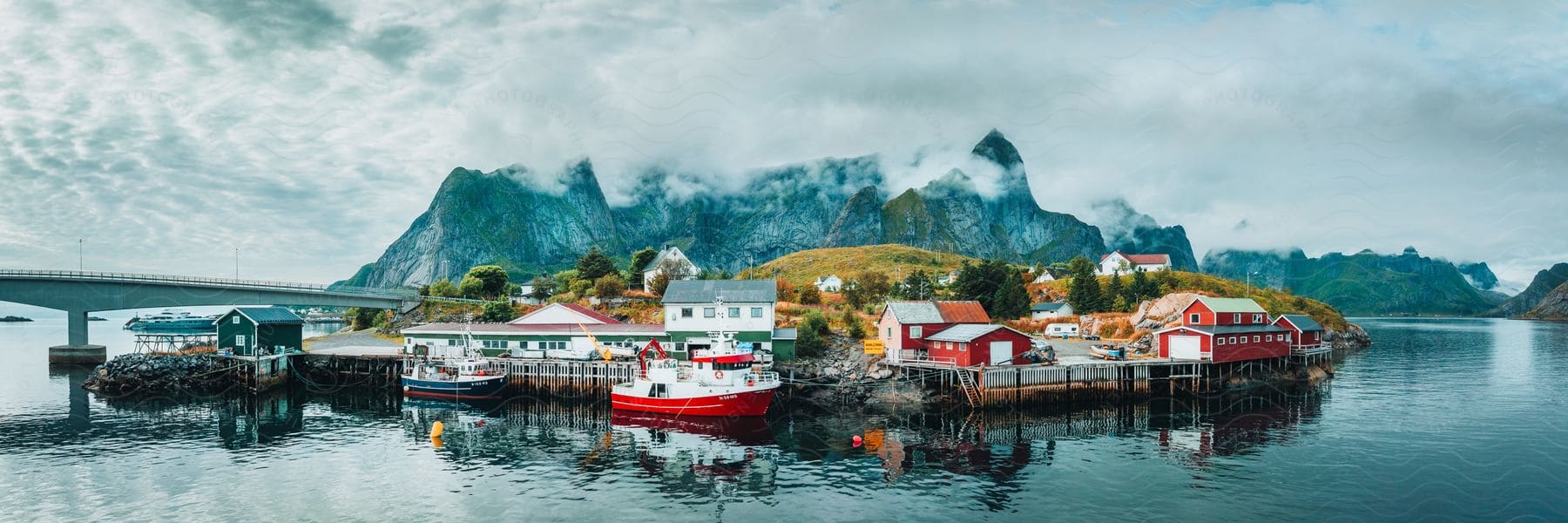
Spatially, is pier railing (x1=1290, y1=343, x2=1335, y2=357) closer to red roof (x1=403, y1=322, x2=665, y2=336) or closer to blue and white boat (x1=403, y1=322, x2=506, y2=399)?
red roof (x1=403, y1=322, x2=665, y2=336)

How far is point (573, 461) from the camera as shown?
37812 millimetres

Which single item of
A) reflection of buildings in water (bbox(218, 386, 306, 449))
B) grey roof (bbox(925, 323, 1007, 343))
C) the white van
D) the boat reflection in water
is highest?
grey roof (bbox(925, 323, 1007, 343))

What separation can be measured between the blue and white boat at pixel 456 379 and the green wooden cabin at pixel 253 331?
17988mm

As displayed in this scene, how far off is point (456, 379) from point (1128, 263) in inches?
5341

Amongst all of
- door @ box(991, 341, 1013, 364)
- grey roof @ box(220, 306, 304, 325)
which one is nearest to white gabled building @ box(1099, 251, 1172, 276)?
door @ box(991, 341, 1013, 364)

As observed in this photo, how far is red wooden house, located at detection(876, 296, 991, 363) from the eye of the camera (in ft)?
198

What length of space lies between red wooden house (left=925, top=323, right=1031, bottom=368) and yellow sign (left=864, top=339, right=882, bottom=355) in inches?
198

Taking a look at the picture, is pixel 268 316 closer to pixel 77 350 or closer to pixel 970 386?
pixel 77 350

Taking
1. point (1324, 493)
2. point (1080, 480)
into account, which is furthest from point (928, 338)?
point (1324, 493)

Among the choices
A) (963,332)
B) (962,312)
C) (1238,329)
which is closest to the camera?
(963,332)

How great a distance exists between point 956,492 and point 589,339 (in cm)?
4005

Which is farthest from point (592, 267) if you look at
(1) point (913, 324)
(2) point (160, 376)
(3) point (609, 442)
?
(3) point (609, 442)

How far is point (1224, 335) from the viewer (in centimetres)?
6425

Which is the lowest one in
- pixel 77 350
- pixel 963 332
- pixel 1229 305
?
pixel 77 350
